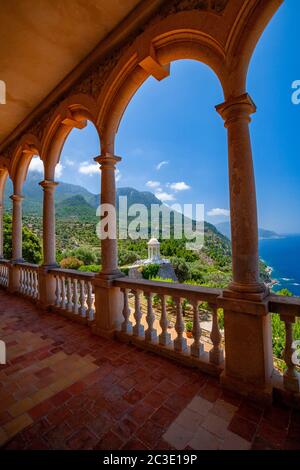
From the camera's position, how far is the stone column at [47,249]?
5.45 m

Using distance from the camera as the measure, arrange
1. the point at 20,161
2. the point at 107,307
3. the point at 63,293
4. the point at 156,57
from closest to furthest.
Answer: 1. the point at 156,57
2. the point at 107,307
3. the point at 63,293
4. the point at 20,161

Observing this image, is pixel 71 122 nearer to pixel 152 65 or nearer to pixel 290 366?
pixel 152 65

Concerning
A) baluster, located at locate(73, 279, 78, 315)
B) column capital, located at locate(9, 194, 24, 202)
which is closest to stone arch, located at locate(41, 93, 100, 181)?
column capital, located at locate(9, 194, 24, 202)

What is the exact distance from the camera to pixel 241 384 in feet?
7.55

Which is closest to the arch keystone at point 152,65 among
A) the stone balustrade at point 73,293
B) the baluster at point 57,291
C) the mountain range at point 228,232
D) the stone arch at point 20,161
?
the mountain range at point 228,232

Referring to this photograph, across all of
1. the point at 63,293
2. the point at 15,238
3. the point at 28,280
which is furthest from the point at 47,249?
the point at 15,238

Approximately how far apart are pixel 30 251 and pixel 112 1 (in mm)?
19539

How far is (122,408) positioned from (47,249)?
14.2ft

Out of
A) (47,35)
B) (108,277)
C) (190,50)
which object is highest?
(47,35)

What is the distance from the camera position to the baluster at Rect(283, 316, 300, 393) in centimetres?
214

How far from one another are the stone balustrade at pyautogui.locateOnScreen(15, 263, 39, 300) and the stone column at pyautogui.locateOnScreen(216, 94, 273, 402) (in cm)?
540

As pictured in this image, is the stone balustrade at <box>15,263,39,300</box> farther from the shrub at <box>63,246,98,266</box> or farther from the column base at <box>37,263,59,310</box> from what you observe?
the shrub at <box>63,246,98,266</box>

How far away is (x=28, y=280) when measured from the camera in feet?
21.7

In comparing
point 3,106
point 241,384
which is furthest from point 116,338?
point 3,106
